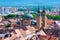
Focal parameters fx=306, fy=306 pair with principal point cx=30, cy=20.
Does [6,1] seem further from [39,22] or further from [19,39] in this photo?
[19,39]

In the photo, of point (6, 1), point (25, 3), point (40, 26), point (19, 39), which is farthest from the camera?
point (25, 3)

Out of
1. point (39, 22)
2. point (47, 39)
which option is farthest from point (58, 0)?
point (47, 39)

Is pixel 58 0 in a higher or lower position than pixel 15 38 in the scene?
lower

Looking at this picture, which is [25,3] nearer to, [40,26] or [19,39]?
[40,26]

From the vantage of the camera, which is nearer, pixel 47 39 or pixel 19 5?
pixel 47 39

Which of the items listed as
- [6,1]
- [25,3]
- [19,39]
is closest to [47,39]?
[19,39]

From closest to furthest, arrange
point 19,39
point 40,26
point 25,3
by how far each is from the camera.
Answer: point 19,39 → point 40,26 → point 25,3

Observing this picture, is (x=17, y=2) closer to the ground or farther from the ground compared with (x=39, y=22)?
closer to the ground

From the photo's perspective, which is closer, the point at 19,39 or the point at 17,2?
the point at 19,39

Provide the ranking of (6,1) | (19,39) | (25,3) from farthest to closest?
(25,3)
(6,1)
(19,39)
